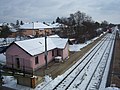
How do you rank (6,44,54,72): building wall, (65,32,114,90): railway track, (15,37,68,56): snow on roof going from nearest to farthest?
(65,32,114,90): railway track
(6,44,54,72): building wall
(15,37,68,56): snow on roof

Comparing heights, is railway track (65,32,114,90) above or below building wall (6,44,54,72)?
below

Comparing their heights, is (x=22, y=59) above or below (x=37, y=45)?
below

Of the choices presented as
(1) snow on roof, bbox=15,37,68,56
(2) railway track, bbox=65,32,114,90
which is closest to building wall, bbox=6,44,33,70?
(1) snow on roof, bbox=15,37,68,56

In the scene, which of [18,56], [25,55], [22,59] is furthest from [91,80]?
[18,56]

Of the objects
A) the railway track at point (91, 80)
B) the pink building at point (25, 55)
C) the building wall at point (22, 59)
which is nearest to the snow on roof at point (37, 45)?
the pink building at point (25, 55)

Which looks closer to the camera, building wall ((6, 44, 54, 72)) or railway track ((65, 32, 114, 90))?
railway track ((65, 32, 114, 90))

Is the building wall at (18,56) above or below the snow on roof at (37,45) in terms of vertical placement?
below

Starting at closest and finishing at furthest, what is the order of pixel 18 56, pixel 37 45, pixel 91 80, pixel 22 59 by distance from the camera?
pixel 91 80, pixel 22 59, pixel 18 56, pixel 37 45

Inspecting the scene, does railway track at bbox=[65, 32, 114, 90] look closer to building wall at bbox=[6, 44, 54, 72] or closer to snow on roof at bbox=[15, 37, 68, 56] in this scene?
building wall at bbox=[6, 44, 54, 72]

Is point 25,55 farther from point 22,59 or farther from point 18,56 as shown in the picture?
point 18,56

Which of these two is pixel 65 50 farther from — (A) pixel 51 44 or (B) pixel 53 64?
(B) pixel 53 64

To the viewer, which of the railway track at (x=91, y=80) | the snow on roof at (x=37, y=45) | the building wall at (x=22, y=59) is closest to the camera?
the railway track at (x=91, y=80)

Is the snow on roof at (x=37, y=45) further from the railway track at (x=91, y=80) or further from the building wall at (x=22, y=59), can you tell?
the railway track at (x=91, y=80)

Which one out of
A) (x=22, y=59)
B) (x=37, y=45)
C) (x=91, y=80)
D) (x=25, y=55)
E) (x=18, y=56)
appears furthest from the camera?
(x=37, y=45)
